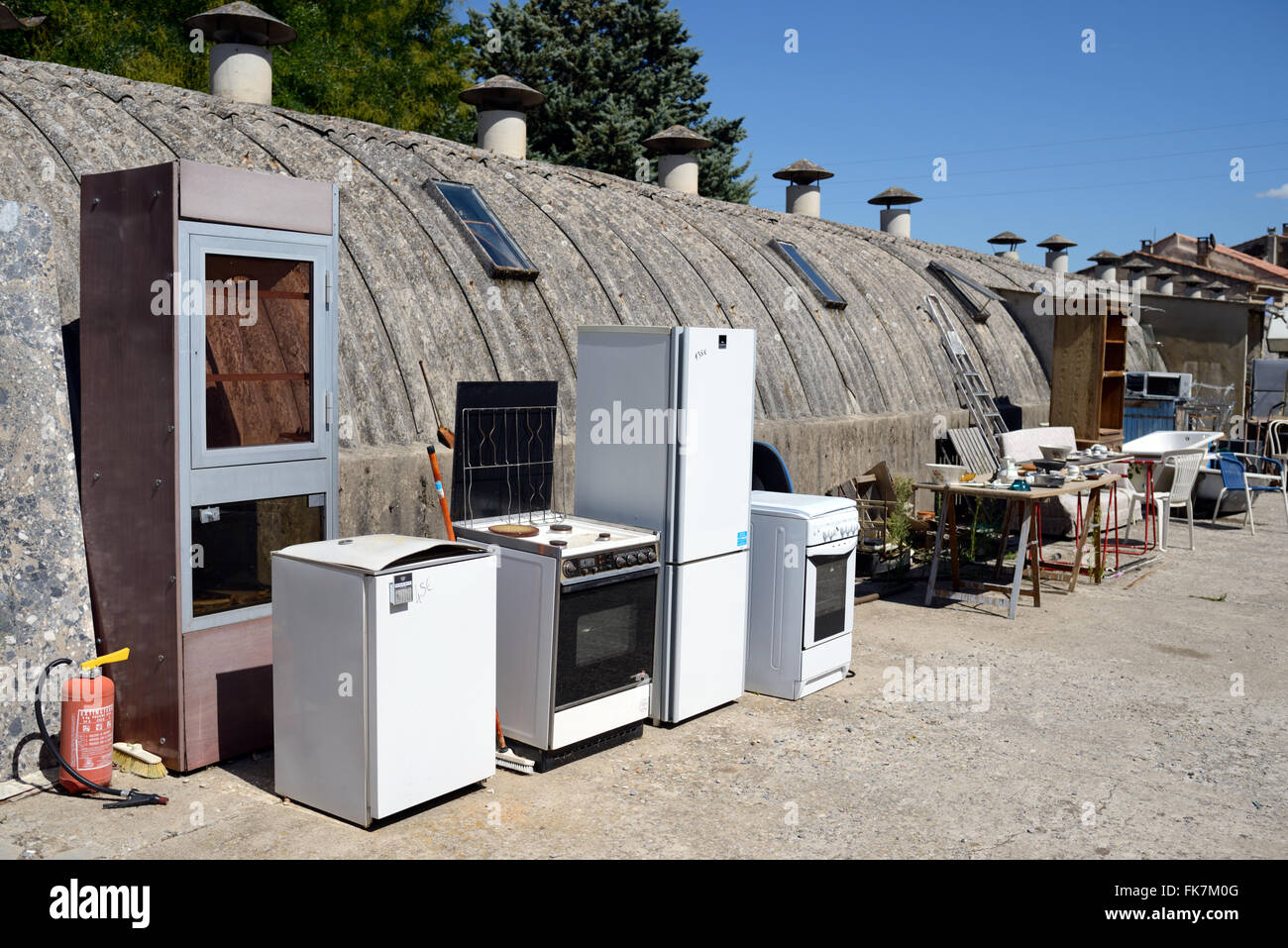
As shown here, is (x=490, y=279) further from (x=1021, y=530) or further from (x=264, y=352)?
(x=1021, y=530)

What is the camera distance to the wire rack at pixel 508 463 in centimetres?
697

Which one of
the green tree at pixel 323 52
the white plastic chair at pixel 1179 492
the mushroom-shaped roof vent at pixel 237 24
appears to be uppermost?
the green tree at pixel 323 52

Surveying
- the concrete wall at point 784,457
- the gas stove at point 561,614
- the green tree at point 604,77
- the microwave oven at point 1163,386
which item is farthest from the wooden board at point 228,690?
the green tree at point 604,77

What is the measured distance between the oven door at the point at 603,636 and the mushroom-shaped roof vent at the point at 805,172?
53.6ft

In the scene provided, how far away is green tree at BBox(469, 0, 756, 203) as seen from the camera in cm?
3044

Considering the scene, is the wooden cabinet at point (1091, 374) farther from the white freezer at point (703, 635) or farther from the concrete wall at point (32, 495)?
the concrete wall at point (32, 495)

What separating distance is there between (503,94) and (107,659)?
1055cm

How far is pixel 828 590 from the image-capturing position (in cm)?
762

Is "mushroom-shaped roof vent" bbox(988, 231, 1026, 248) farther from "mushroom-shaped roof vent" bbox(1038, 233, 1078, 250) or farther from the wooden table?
the wooden table

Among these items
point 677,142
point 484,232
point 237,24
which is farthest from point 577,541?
point 677,142

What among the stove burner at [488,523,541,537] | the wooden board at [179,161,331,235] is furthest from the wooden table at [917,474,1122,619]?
the wooden board at [179,161,331,235]

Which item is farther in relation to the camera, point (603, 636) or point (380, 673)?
point (603, 636)

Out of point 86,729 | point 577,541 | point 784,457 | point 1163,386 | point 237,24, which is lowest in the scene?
point 86,729

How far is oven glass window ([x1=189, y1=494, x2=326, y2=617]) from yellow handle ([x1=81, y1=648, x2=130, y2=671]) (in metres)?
0.41
